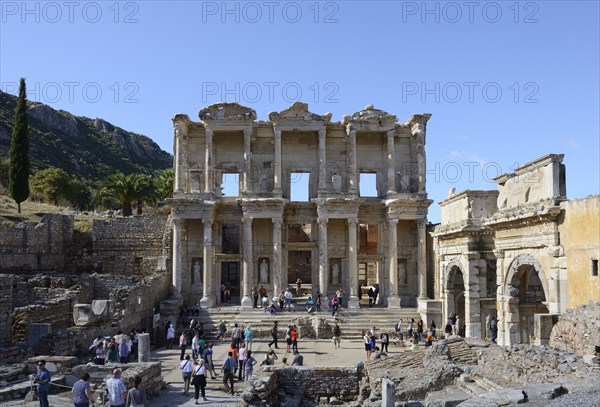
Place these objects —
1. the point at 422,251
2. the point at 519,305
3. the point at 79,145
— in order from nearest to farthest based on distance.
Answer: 1. the point at 519,305
2. the point at 422,251
3. the point at 79,145

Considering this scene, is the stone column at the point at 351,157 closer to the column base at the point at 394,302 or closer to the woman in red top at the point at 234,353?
the column base at the point at 394,302

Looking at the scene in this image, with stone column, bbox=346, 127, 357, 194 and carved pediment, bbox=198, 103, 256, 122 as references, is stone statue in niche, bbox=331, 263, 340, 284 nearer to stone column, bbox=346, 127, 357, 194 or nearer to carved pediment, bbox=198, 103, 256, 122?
stone column, bbox=346, 127, 357, 194

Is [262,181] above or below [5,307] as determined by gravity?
above

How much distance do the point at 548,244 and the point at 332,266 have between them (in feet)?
60.6

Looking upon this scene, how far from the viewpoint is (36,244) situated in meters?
35.7

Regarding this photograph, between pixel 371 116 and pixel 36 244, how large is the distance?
20.9 meters

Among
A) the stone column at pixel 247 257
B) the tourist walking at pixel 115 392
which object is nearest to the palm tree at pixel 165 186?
the stone column at pixel 247 257

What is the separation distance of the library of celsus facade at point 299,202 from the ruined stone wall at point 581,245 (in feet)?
54.1

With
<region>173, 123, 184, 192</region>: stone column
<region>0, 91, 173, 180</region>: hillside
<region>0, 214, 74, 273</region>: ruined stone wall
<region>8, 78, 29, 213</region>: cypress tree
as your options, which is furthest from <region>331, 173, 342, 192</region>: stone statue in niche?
<region>0, 91, 173, 180</region>: hillside

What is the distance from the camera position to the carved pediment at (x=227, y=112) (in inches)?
1308

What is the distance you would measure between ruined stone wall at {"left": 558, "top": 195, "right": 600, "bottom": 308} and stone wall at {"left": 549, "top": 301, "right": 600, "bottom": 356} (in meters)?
0.82

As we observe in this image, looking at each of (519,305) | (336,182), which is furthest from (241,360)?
(336,182)

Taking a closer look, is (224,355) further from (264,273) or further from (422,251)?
(422,251)

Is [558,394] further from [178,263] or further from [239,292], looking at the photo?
[239,292]
